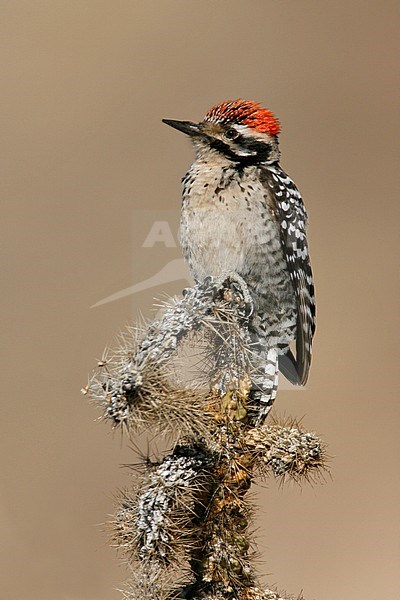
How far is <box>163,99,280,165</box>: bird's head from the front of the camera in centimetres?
187

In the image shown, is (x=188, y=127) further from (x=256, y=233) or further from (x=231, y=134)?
(x=256, y=233)

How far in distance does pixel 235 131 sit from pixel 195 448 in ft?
2.82

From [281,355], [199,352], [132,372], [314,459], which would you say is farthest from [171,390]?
[281,355]

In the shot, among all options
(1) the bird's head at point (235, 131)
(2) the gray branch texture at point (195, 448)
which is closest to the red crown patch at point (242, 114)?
(1) the bird's head at point (235, 131)

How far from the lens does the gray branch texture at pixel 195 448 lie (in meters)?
1.32

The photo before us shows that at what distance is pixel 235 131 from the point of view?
74.6 inches

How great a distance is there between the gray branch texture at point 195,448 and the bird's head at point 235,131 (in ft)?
1.52

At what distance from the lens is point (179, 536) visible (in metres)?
1.37

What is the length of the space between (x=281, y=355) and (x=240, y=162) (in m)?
0.56
